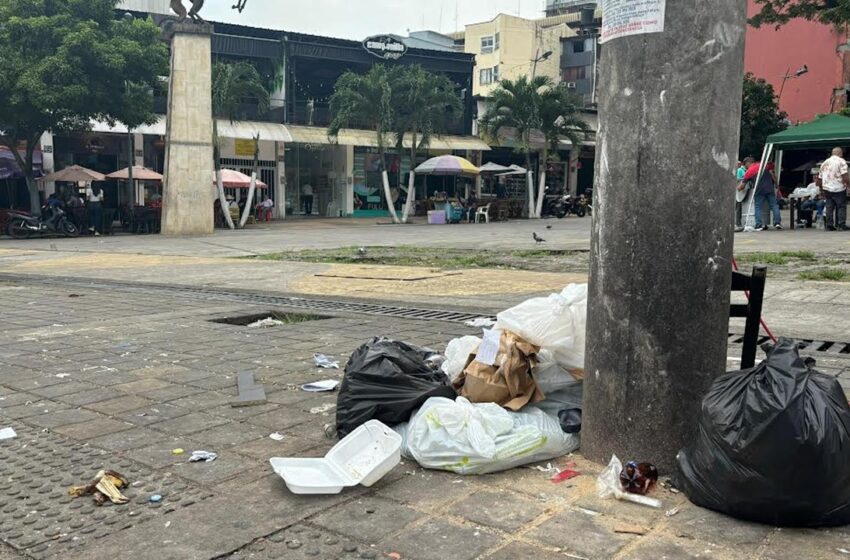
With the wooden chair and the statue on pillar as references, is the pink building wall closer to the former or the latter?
the statue on pillar

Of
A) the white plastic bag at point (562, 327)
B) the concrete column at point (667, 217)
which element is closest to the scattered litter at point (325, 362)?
the white plastic bag at point (562, 327)

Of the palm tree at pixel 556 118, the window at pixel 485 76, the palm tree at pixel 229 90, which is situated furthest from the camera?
the window at pixel 485 76

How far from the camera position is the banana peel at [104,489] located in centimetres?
266

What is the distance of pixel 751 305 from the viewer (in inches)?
121

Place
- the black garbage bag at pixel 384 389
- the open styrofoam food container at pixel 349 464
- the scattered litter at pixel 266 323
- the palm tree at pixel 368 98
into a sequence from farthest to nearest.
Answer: the palm tree at pixel 368 98 → the scattered litter at pixel 266 323 → the black garbage bag at pixel 384 389 → the open styrofoam food container at pixel 349 464

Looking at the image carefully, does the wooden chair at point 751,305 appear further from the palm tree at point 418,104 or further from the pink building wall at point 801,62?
the pink building wall at point 801,62

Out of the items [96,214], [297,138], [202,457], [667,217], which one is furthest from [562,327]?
[297,138]

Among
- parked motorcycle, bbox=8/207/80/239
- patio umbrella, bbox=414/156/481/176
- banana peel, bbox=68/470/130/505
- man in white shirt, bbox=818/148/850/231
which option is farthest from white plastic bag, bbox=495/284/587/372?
patio umbrella, bbox=414/156/481/176

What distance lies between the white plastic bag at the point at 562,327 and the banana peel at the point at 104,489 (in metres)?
1.76

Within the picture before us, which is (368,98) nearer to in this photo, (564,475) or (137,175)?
(137,175)

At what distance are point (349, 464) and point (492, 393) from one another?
29.2 inches

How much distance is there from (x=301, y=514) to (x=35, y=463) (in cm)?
126

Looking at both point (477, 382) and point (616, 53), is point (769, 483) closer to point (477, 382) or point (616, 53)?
point (477, 382)

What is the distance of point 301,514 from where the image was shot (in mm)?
2562
